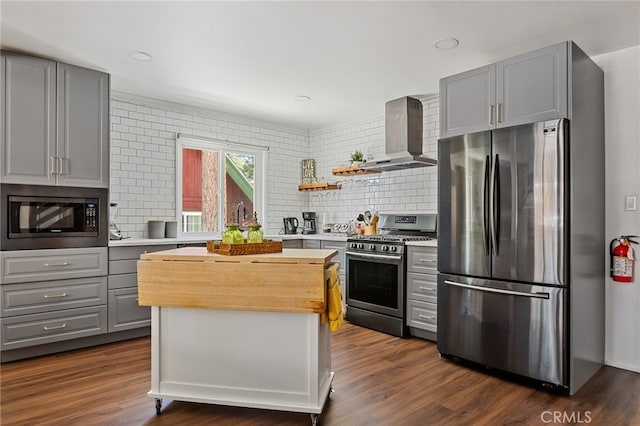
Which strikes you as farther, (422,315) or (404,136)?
(404,136)

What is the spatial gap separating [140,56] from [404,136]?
2.73 meters

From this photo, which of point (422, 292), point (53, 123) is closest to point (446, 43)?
point (422, 292)

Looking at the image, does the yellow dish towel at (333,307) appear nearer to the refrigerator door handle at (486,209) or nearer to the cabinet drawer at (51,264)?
the refrigerator door handle at (486,209)

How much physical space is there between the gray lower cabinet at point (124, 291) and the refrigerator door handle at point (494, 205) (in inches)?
122

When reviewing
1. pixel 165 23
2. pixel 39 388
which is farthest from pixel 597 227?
pixel 39 388

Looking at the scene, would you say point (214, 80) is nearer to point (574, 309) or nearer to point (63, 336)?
point (63, 336)

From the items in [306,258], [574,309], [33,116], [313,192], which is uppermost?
[33,116]

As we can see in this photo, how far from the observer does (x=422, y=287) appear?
3852mm

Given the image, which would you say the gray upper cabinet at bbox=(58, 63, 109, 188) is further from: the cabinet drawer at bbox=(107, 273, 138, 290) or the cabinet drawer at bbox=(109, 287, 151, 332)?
the cabinet drawer at bbox=(109, 287, 151, 332)

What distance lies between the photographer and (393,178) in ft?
16.3

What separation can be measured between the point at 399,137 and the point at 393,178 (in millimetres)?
641

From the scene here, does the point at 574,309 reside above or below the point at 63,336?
above

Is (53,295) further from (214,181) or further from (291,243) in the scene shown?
(291,243)

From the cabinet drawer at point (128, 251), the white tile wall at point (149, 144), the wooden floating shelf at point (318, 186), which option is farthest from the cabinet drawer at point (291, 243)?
the cabinet drawer at point (128, 251)
